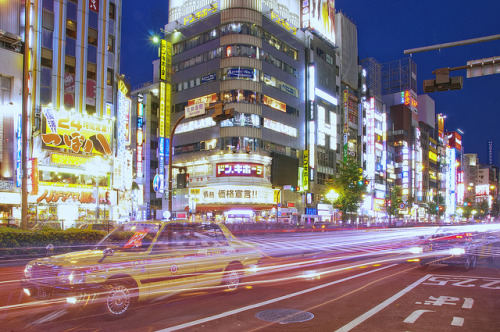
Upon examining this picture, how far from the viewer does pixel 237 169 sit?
56.7 metres

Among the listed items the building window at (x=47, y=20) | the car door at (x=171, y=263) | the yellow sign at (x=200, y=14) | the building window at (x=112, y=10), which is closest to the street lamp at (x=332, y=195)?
the yellow sign at (x=200, y=14)

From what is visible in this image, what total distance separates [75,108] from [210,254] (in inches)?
1306

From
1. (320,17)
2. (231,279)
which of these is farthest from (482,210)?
(231,279)

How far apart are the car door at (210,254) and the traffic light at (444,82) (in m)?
6.88

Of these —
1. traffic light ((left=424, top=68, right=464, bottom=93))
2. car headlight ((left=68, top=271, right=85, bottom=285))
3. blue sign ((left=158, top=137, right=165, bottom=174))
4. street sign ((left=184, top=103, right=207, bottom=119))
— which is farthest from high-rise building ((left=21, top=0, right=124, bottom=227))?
car headlight ((left=68, top=271, right=85, bottom=285))

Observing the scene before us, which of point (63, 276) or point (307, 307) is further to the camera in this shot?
point (307, 307)

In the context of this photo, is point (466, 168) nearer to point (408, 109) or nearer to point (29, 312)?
point (408, 109)

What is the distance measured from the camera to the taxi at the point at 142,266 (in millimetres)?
7719

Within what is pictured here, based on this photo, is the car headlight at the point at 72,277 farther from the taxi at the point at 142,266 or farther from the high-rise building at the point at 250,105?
the high-rise building at the point at 250,105

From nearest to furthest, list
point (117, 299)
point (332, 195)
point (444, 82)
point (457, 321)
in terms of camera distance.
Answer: point (117, 299) → point (457, 321) → point (444, 82) → point (332, 195)

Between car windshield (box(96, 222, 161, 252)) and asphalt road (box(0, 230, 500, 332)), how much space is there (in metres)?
1.21

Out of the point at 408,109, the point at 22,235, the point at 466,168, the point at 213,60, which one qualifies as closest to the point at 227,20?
the point at 213,60

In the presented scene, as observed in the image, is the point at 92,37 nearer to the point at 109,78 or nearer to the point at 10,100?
the point at 109,78

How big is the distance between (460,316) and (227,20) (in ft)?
184
